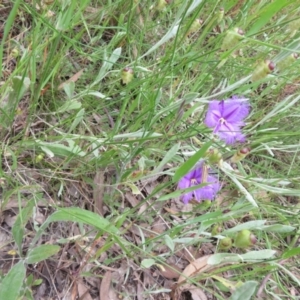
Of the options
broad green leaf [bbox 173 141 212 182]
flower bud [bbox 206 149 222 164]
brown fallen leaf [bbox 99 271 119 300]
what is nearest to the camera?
broad green leaf [bbox 173 141 212 182]

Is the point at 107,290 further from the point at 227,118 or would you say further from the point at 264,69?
the point at 264,69

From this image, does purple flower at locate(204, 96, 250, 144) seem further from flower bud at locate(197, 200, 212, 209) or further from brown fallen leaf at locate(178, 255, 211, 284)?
brown fallen leaf at locate(178, 255, 211, 284)

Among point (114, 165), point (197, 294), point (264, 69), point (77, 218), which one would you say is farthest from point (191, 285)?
point (264, 69)

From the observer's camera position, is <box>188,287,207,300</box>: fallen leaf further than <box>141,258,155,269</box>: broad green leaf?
Yes

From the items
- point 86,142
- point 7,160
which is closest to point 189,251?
point 86,142

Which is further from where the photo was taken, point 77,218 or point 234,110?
point 234,110

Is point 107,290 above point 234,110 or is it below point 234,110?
below

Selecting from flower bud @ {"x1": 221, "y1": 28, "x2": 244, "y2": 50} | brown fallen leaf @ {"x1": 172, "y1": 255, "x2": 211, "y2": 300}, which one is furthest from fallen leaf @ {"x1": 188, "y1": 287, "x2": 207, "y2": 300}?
flower bud @ {"x1": 221, "y1": 28, "x2": 244, "y2": 50}

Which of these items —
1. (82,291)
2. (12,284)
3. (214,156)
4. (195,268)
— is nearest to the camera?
(12,284)
